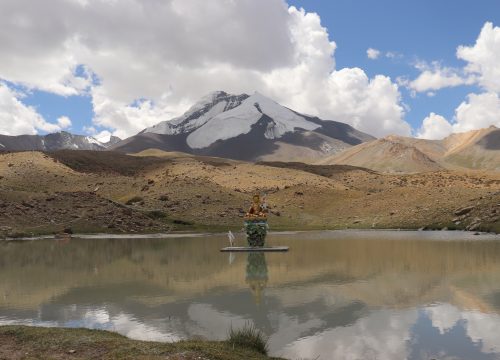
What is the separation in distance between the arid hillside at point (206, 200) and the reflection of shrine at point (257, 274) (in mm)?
32999

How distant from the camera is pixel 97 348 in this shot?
1394cm

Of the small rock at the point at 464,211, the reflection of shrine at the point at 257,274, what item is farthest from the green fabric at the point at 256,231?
the small rock at the point at 464,211

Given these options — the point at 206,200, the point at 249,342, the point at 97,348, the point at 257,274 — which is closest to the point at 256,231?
the point at 257,274

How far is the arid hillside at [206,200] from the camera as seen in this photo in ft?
226

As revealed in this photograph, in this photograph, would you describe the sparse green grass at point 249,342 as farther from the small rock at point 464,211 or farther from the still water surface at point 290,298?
the small rock at point 464,211

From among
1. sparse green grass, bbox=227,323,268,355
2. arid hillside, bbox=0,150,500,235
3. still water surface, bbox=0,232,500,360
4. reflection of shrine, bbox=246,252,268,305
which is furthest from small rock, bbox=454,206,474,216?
sparse green grass, bbox=227,323,268,355

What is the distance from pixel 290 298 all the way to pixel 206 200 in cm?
6429

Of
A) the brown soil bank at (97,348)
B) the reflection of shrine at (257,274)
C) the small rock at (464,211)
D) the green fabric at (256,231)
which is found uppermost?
the small rock at (464,211)

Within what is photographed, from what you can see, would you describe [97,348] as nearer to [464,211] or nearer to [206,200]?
[464,211]

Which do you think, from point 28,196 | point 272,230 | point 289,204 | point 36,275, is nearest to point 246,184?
point 289,204

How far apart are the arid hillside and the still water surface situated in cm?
2860

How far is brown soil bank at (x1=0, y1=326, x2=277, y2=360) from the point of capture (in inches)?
514

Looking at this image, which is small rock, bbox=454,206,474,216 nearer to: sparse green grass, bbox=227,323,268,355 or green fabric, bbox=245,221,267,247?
green fabric, bbox=245,221,267,247

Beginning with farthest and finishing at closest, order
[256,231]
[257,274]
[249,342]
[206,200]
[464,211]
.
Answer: [206,200]
[464,211]
[256,231]
[257,274]
[249,342]
